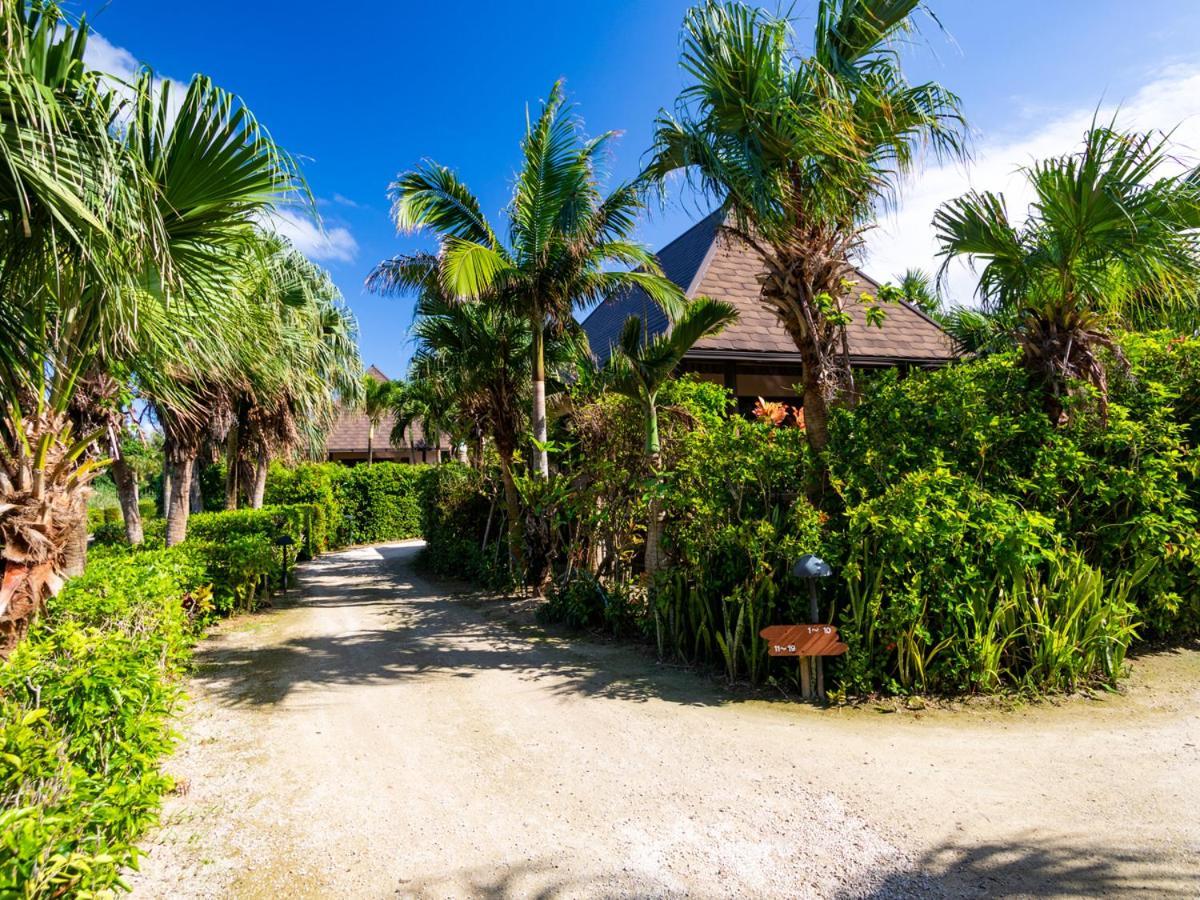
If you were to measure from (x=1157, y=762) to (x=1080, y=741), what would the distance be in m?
0.39

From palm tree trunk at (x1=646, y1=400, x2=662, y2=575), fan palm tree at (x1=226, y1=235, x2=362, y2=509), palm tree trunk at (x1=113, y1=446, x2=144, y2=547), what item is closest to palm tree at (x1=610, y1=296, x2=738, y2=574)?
palm tree trunk at (x1=646, y1=400, x2=662, y2=575)

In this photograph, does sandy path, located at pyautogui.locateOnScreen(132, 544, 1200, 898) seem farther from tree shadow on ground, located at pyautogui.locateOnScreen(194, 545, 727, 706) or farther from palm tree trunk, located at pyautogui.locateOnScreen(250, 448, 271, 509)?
palm tree trunk, located at pyautogui.locateOnScreen(250, 448, 271, 509)

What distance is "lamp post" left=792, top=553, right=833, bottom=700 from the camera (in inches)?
186

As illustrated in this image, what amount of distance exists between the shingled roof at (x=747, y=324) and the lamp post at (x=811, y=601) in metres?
6.01

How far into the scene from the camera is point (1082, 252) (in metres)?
5.47

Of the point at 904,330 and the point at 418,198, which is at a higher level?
the point at 418,198

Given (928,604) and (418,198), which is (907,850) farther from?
(418,198)

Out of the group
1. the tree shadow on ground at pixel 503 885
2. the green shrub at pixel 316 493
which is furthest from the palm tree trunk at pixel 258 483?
the tree shadow on ground at pixel 503 885

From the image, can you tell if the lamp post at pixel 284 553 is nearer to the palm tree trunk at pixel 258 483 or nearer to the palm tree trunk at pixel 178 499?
the palm tree trunk at pixel 178 499

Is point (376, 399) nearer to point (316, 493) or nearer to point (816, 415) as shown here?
point (316, 493)

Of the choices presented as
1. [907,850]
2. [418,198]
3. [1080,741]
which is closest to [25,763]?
[907,850]

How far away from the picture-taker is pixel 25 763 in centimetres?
227

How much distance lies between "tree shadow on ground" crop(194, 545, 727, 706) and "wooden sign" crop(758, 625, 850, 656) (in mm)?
794

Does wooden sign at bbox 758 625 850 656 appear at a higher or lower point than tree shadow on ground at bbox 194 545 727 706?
higher
